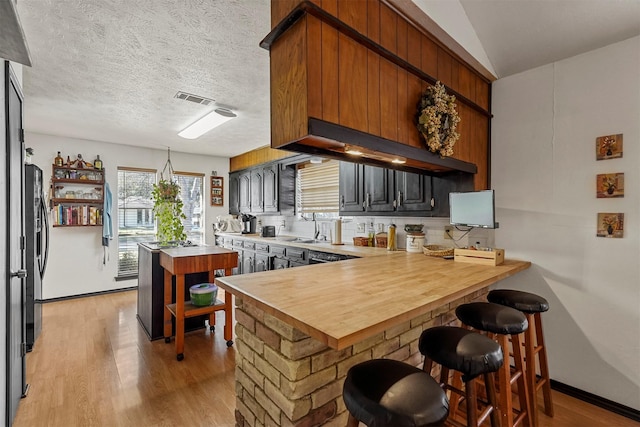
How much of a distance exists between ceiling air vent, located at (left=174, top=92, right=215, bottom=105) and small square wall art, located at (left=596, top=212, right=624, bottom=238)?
3487 millimetres

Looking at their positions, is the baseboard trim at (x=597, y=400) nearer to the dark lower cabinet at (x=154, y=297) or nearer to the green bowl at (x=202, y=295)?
the green bowl at (x=202, y=295)

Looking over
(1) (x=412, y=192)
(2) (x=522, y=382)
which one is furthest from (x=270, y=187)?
(2) (x=522, y=382)

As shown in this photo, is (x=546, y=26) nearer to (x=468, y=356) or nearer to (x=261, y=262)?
(x=468, y=356)

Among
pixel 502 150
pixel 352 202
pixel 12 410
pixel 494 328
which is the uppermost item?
pixel 502 150

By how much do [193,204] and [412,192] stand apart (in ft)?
15.4

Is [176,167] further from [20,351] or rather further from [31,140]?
[20,351]

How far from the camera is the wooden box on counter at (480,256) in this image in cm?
217

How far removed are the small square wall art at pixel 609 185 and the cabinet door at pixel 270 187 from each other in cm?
393

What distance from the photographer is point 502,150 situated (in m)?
2.54

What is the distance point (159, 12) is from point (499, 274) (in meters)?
2.67

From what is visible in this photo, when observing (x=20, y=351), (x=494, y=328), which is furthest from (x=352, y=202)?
(x=20, y=351)

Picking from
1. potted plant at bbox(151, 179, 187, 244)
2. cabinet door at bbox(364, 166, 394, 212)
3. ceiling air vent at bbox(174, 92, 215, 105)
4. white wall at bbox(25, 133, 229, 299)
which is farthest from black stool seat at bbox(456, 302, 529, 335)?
white wall at bbox(25, 133, 229, 299)

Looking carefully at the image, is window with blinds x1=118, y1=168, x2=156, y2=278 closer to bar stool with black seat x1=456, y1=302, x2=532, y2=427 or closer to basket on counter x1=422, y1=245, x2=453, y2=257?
basket on counter x1=422, y1=245, x2=453, y2=257

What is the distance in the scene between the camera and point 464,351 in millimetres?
1179
